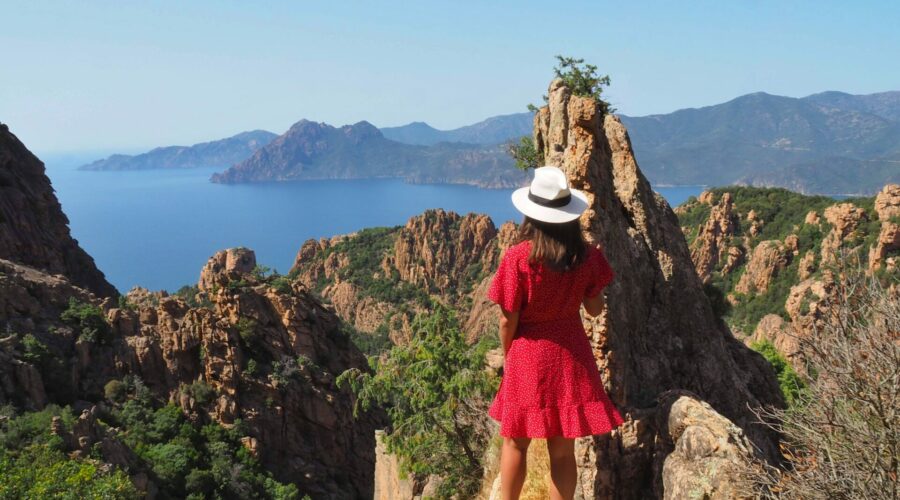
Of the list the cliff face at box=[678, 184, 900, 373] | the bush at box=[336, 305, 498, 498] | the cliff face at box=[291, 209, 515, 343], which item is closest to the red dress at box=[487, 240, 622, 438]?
the bush at box=[336, 305, 498, 498]

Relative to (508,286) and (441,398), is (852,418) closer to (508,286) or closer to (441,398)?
(508,286)

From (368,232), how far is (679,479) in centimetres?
9138

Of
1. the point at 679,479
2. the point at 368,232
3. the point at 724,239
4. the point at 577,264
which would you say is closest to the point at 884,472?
the point at 679,479

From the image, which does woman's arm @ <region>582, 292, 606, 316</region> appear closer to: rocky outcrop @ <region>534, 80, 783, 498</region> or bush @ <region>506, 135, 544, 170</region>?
rocky outcrop @ <region>534, 80, 783, 498</region>

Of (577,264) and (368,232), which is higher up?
(577,264)

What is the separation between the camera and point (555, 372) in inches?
201

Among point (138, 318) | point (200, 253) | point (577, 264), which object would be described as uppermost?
point (577, 264)

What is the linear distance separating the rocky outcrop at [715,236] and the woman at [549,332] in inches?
2235

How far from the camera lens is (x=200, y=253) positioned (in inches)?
6683

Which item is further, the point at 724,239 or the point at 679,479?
the point at 724,239

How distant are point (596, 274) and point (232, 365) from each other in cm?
2648

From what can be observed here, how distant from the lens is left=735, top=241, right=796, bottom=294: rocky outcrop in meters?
51.8

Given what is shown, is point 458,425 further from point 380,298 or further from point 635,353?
point 380,298

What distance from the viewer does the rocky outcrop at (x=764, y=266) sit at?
51.8m
